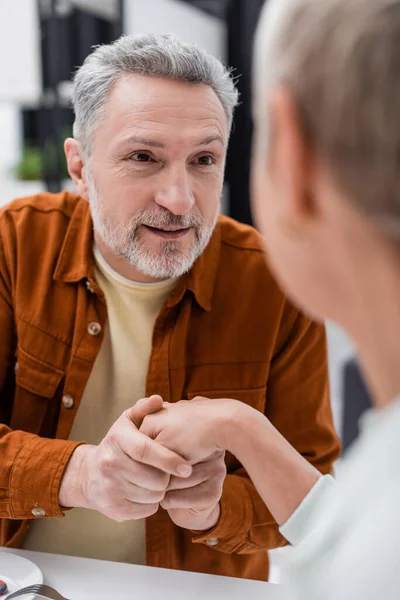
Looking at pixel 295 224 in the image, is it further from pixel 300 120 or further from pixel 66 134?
pixel 66 134

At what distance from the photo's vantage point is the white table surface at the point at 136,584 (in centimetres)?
111

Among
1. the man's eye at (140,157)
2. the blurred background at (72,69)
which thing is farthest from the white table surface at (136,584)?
the blurred background at (72,69)

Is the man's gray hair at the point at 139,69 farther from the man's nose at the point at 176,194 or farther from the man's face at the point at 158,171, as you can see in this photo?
the man's nose at the point at 176,194

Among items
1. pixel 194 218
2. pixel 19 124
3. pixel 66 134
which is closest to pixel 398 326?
pixel 194 218

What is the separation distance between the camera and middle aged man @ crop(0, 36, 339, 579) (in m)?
1.28

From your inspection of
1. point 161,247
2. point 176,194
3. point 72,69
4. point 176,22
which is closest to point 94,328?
point 161,247

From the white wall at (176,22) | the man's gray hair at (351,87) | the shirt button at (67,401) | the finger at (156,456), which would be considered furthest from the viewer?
the white wall at (176,22)

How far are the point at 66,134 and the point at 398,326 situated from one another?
13.4ft

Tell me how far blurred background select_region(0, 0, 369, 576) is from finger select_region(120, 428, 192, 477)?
2.05 meters

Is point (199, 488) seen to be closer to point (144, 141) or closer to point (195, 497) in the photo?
point (195, 497)

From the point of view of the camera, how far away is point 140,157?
130 centimetres

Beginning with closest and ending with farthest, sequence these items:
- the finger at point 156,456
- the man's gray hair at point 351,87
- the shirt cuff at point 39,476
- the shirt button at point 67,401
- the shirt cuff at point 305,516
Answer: the man's gray hair at point 351,87 < the shirt cuff at point 305,516 < the finger at point 156,456 < the shirt cuff at point 39,476 < the shirt button at point 67,401

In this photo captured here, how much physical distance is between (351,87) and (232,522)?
0.96 metres

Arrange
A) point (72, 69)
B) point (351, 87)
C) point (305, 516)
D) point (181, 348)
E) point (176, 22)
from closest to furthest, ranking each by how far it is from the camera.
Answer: point (351, 87)
point (305, 516)
point (181, 348)
point (72, 69)
point (176, 22)
